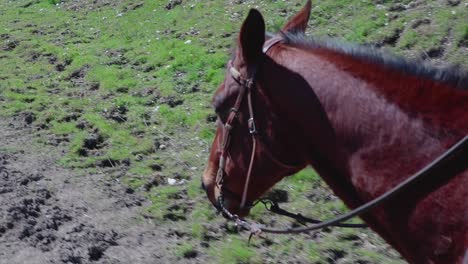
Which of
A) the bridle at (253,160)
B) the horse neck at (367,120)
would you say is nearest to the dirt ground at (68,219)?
the bridle at (253,160)

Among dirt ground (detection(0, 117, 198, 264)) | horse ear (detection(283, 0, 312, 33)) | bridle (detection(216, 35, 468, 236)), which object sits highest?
horse ear (detection(283, 0, 312, 33))

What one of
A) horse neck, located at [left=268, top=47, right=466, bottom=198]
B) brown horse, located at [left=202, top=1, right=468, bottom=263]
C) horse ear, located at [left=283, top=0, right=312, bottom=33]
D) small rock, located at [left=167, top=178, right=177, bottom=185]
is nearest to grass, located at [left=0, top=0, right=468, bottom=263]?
small rock, located at [left=167, top=178, right=177, bottom=185]

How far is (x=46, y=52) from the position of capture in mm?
11094

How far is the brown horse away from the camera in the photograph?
7.67 feet

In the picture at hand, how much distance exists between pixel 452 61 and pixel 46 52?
265 inches

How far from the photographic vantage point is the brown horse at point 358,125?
2338 mm

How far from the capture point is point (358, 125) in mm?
2502

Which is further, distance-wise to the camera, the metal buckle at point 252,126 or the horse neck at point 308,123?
the metal buckle at point 252,126

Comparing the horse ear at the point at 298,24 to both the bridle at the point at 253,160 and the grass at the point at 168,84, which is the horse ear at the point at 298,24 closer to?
the bridle at the point at 253,160

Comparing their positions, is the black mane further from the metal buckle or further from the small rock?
the small rock

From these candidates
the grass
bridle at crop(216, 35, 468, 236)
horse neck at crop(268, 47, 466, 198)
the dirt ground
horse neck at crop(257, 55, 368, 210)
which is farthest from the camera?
the grass

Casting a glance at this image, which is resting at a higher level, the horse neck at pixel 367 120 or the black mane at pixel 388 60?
the black mane at pixel 388 60

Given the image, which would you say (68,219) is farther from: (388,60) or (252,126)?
(388,60)

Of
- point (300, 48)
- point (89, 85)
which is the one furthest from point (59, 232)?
point (89, 85)
